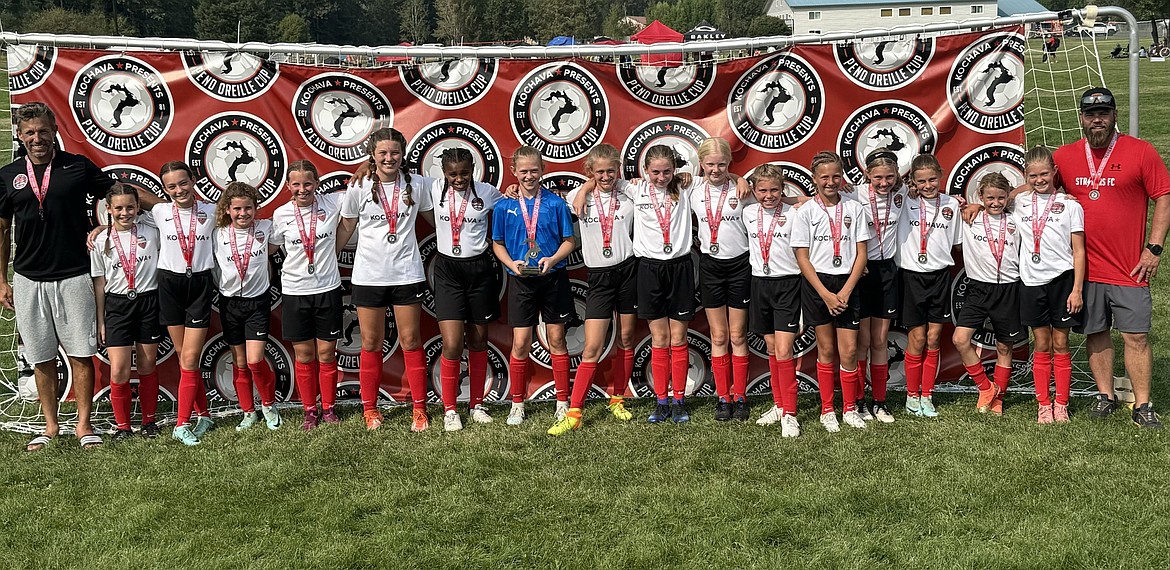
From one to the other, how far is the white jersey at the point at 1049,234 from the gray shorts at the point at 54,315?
5.40m

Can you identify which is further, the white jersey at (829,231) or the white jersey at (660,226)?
the white jersey at (660,226)

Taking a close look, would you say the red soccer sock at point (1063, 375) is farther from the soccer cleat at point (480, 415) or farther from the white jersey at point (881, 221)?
the soccer cleat at point (480, 415)

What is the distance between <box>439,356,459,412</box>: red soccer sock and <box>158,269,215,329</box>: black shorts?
1433 mm

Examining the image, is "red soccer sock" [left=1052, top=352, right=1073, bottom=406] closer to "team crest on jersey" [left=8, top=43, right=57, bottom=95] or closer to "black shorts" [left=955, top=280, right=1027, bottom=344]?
"black shorts" [left=955, top=280, right=1027, bottom=344]

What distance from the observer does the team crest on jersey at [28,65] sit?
573 cm

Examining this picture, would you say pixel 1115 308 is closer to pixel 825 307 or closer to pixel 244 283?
pixel 825 307

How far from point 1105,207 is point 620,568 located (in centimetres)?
357

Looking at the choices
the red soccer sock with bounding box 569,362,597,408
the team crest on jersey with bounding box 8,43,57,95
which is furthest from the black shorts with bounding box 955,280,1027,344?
the team crest on jersey with bounding box 8,43,57,95

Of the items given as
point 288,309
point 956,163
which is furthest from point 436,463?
point 956,163

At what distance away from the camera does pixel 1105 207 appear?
537 cm

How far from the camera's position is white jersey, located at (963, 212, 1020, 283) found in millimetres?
5523

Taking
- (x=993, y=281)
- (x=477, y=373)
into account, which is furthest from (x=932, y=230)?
(x=477, y=373)

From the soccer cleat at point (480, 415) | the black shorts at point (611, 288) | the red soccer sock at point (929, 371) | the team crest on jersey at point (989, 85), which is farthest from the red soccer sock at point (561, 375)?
the team crest on jersey at point (989, 85)

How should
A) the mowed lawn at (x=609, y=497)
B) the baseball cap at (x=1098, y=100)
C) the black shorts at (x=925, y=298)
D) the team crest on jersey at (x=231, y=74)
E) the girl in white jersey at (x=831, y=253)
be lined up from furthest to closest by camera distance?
the team crest on jersey at (x=231, y=74) < the black shorts at (x=925, y=298) < the girl in white jersey at (x=831, y=253) < the baseball cap at (x=1098, y=100) < the mowed lawn at (x=609, y=497)
